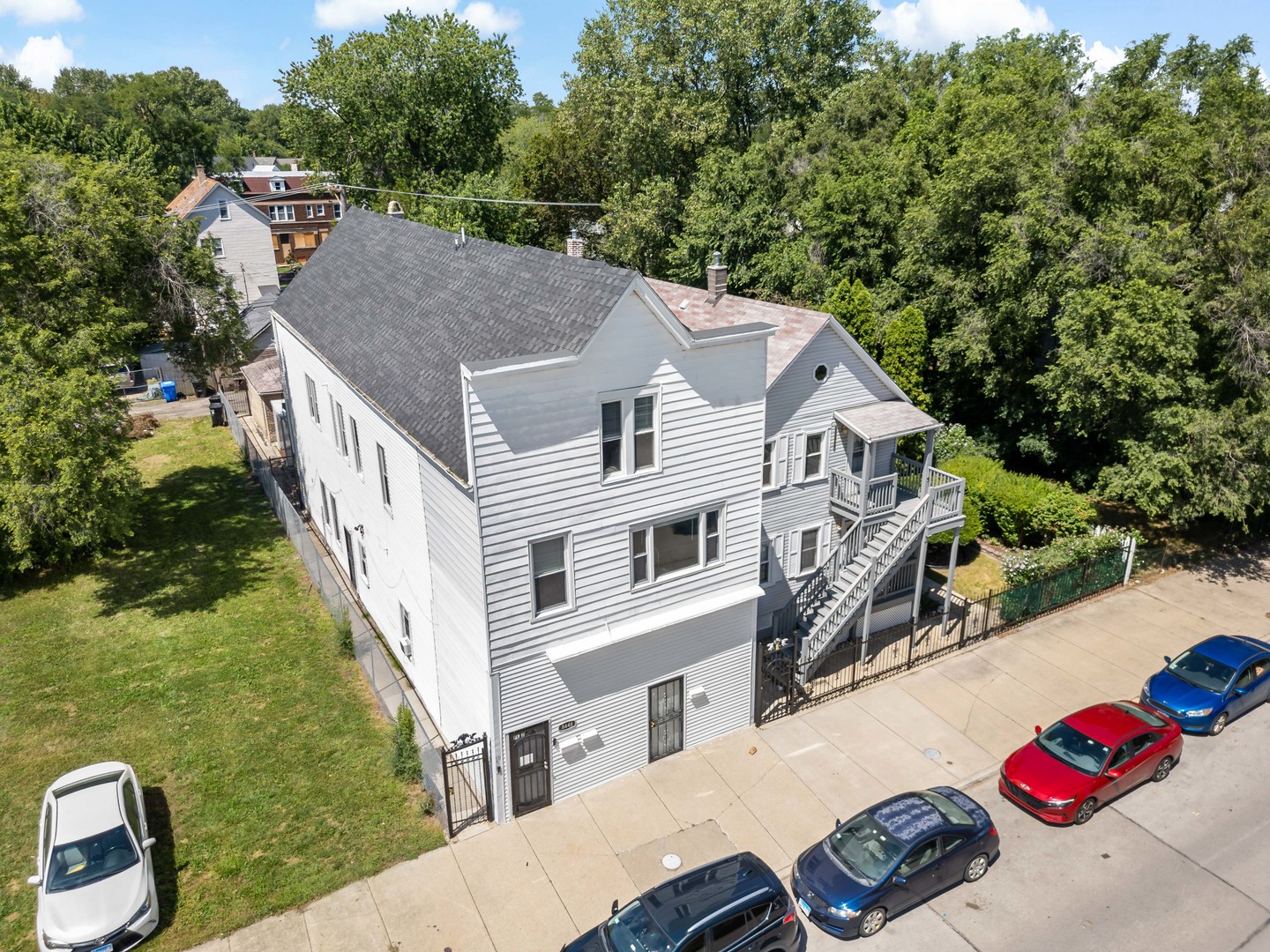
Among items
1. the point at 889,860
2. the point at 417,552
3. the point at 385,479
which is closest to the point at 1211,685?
the point at 889,860

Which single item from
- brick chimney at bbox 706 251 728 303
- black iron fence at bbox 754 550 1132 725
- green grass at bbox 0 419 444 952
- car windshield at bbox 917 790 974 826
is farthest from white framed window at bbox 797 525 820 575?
green grass at bbox 0 419 444 952

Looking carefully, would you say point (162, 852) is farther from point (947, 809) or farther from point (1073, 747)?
point (1073, 747)

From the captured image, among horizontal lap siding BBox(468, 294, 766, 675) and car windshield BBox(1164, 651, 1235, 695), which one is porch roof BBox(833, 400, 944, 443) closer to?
horizontal lap siding BBox(468, 294, 766, 675)

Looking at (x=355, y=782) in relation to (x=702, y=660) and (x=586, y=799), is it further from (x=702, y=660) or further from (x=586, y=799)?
(x=702, y=660)

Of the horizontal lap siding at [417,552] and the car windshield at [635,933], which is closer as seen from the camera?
the car windshield at [635,933]

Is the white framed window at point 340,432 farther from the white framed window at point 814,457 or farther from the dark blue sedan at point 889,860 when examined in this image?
the dark blue sedan at point 889,860

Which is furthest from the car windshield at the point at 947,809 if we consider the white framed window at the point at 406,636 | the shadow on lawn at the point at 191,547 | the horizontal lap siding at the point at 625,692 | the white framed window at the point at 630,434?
the shadow on lawn at the point at 191,547

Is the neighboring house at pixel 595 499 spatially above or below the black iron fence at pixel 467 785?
above
